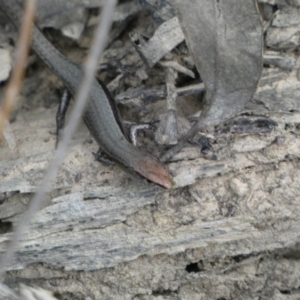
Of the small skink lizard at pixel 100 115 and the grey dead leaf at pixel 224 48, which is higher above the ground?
the grey dead leaf at pixel 224 48

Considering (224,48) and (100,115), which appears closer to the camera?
(224,48)

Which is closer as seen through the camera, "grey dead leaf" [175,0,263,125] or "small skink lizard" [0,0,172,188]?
"grey dead leaf" [175,0,263,125]

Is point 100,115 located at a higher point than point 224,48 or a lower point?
lower

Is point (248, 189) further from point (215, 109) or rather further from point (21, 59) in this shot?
point (21, 59)

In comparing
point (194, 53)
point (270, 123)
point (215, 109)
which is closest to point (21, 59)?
point (194, 53)

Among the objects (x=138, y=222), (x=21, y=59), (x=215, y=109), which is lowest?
(x=138, y=222)
